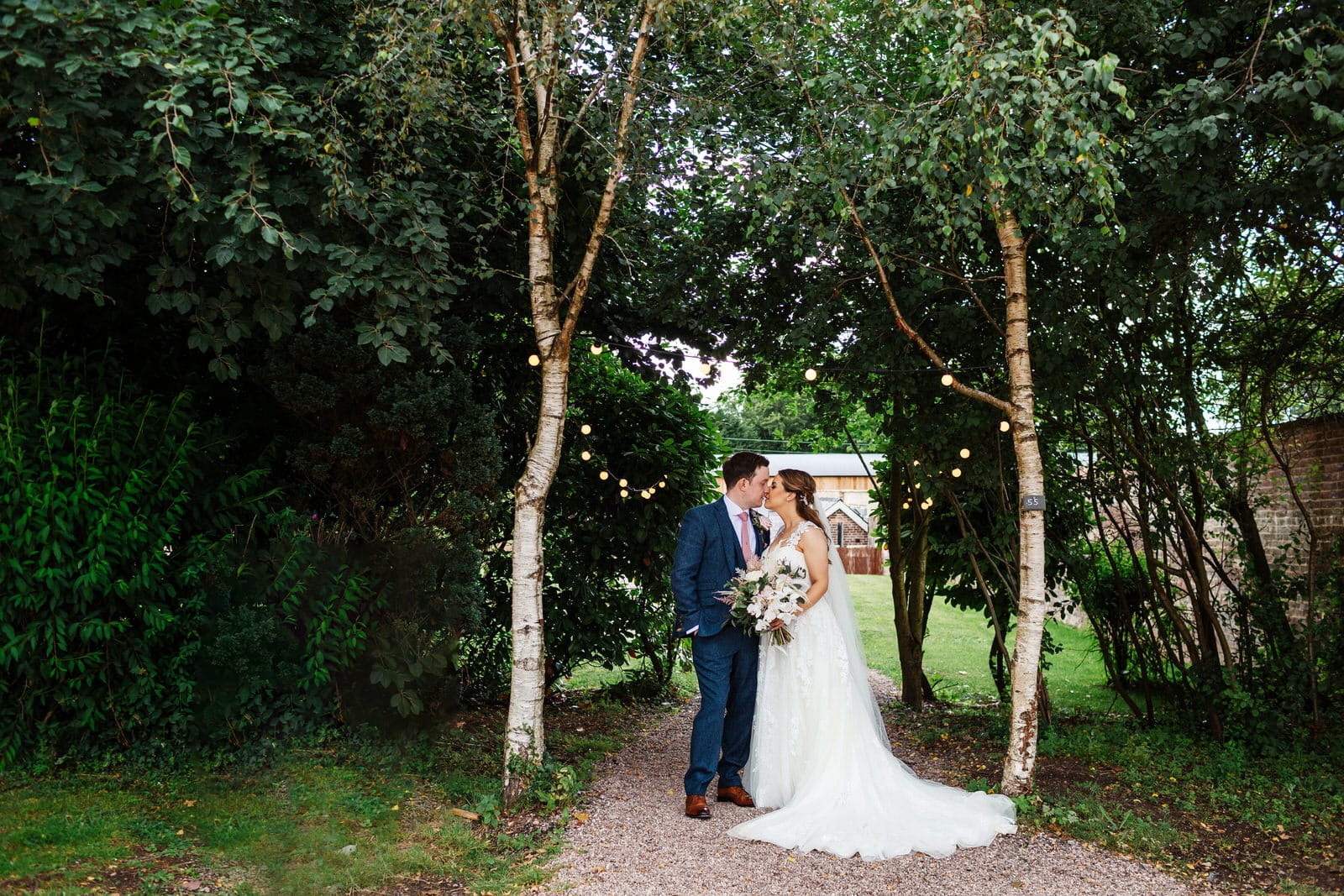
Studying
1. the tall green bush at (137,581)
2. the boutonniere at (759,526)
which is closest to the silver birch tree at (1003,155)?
the boutonniere at (759,526)

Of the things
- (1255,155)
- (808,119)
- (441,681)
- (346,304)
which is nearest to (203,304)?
(346,304)

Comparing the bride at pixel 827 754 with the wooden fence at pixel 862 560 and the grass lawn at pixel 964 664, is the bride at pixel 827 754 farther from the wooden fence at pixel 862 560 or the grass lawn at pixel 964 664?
the wooden fence at pixel 862 560

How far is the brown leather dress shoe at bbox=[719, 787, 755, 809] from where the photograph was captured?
515 centimetres

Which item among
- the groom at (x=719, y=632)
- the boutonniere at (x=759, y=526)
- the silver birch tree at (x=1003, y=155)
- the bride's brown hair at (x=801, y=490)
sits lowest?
the groom at (x=719, y=632)

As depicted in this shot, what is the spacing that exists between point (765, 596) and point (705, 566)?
0.45m

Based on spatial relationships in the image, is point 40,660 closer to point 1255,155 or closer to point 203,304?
point 203,304

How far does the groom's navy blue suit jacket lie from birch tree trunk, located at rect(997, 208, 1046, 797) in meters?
1.68

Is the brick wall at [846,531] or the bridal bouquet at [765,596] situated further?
the brick wall at [846,531]

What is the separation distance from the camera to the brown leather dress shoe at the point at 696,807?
16.1 feet

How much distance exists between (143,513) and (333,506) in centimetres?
113

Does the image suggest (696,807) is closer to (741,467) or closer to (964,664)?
(741,467)

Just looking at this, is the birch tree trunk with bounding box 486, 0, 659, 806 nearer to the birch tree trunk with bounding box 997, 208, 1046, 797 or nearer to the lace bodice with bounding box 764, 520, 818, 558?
the lace bodice with bounding box 764, 520, 818, 558

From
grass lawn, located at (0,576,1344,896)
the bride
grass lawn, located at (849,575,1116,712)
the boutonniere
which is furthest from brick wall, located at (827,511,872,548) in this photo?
the bride

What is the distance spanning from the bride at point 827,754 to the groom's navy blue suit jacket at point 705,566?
275mm
